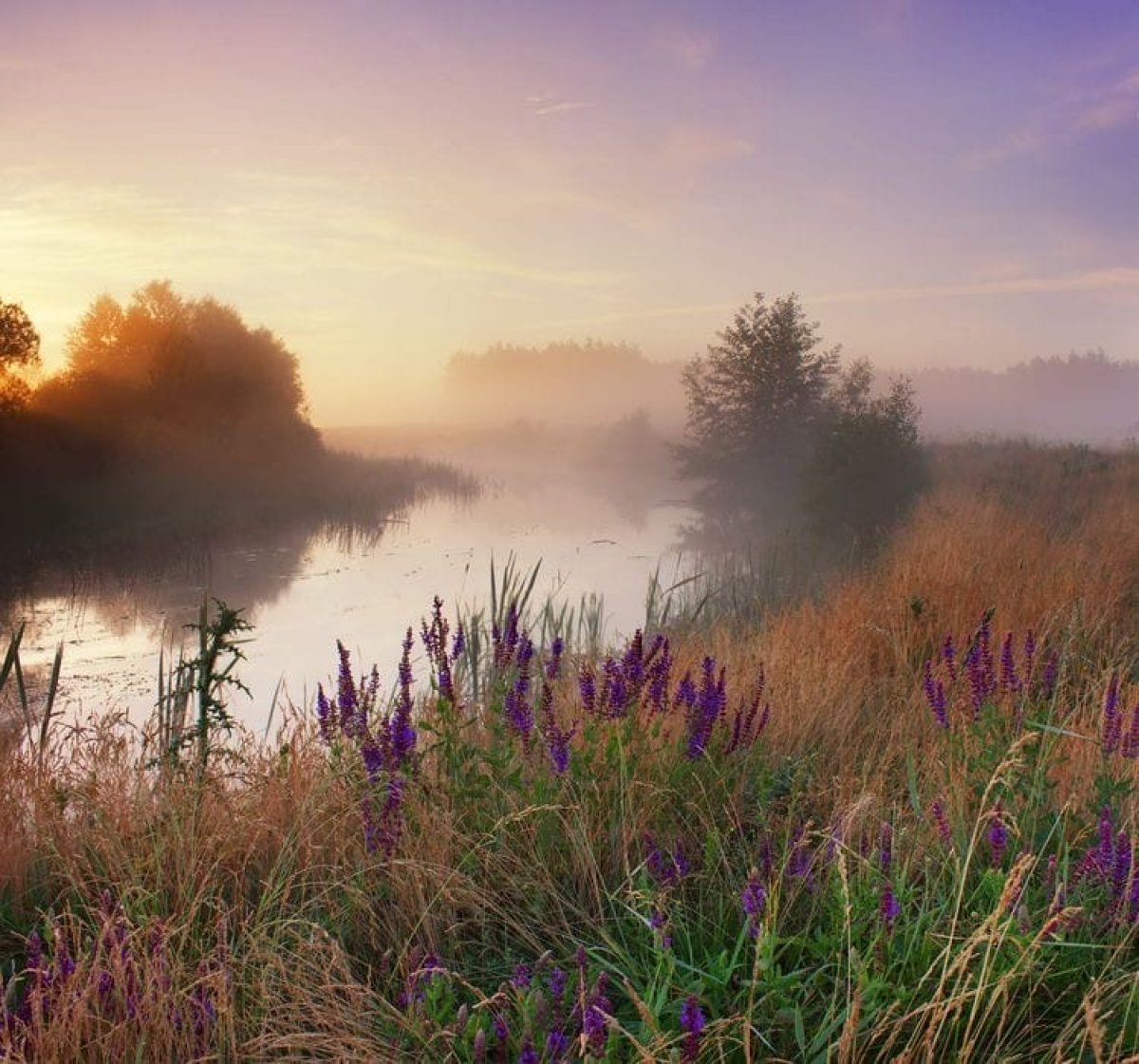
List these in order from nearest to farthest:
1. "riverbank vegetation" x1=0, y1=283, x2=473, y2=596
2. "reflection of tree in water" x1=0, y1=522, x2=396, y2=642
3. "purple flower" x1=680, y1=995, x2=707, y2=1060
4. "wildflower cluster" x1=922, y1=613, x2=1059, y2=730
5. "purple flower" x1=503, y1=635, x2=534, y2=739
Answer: "purple flower" x1=680, y1=995, x2=707, y2=1060
"purple flower" x1=503, y1=635, x2=534, y2=739
"wildflower cluster" x1=922, y1=613, x2=1059, y2=730
"reflection of tree in water" x1=0, y1=522, x2=396, y2=642
"riverbank vegetation" x1=0, y1=283, x2=473, y2=596

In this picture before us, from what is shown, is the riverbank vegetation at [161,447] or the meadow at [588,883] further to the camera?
the riverbank vegetation at [161,447]

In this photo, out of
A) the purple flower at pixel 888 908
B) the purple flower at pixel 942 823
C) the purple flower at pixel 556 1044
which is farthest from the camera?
the purple flower at pixel 942 823

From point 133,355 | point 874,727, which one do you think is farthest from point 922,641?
point 133,355

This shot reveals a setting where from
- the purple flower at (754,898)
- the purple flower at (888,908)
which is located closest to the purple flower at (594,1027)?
the purple flower at (754,898)

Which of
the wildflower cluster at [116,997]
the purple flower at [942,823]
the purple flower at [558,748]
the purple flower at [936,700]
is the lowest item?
the wildflower cluster at [116,997]

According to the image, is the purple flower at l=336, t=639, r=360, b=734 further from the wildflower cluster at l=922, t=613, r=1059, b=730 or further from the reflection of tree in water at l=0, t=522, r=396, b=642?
the reflection of tree in water at l=0, t=522, r=396, b=642

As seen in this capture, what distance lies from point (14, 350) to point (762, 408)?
68.6 feet

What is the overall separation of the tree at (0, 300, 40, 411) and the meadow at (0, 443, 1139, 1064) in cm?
→ 2107

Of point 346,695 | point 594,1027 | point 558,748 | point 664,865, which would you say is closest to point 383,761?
point 346,695

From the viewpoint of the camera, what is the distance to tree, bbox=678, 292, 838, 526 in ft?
94.4

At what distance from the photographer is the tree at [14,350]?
22234 mm

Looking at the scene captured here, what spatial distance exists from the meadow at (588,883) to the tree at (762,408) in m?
24.4

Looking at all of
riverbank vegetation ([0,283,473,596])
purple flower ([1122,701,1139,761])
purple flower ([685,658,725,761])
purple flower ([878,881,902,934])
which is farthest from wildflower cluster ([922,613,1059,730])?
riverbank vegetation ([0,283,473,596])

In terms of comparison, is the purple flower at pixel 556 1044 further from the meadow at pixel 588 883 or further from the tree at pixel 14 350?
the tree at pixel 14 350
